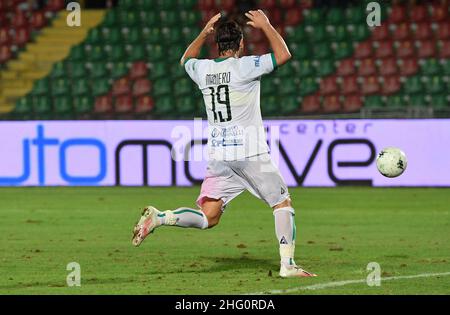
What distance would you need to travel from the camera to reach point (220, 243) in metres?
11.1

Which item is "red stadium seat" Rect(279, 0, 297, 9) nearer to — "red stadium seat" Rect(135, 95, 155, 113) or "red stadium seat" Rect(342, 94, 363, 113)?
"red stadium seat" Rect(342, 94, 363, 113)

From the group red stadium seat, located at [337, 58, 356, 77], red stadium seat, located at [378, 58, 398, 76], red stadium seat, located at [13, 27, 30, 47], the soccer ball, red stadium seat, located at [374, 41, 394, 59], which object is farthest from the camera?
red stadium seat, located at [13, 27, 30, 47]

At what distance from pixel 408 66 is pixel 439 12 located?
1549mm

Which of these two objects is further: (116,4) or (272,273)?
(116,4)

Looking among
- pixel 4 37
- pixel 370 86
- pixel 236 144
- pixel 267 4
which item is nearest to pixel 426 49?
pixel 370 86

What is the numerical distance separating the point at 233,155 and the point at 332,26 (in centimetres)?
1403

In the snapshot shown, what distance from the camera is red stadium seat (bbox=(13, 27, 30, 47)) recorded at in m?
23.6

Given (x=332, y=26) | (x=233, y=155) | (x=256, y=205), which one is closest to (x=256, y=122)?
(x=233, y=155)

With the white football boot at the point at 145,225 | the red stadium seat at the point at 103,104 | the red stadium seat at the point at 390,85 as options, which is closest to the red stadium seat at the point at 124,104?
the red stadium seat at the point at 103,104

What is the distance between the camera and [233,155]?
8664 mm

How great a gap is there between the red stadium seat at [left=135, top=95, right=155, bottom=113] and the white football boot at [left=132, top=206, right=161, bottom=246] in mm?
12791

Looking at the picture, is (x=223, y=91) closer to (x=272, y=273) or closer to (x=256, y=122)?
(x=256, y=122)

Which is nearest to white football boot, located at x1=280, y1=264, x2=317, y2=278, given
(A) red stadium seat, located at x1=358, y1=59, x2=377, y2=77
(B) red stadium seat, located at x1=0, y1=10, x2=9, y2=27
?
(A) red stadium seat, located at x1=358, y1=59, x2=377, y2=77

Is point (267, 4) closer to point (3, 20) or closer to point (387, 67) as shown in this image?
point (387, 67)
